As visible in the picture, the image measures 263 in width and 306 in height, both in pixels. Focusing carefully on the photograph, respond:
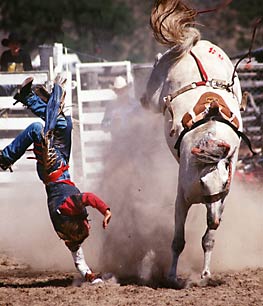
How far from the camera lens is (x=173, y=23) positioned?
7.21 meters

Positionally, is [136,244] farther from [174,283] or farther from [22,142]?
[22,142]

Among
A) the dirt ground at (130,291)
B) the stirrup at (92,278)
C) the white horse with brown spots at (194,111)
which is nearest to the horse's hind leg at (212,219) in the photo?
the white horse with brown spots at (194,111)

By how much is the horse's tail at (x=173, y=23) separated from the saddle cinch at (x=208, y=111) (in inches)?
41.4

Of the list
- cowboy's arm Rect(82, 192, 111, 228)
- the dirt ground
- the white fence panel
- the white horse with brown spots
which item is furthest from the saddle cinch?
the white fence panel

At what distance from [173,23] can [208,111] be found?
140 cm

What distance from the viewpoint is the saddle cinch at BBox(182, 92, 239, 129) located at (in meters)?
6.07

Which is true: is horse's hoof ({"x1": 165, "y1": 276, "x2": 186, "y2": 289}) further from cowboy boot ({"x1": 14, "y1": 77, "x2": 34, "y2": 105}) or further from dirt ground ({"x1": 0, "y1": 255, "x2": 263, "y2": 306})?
cowboy boot ({"x1": 14, "y1": 77, "x2": 34, "y2": 105})

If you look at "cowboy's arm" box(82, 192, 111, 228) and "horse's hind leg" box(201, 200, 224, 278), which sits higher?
"cowboy's arm" box(82, 192, 111, 228)

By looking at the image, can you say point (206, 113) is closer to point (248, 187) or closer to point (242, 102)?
point (242, 102)

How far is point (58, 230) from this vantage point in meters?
6.09

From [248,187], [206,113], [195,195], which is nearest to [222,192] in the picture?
[195,195]

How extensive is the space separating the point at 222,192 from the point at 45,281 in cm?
160

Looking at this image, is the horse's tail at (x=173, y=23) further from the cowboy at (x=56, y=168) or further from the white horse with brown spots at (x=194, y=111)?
the cowboy at (x=56, y=168)

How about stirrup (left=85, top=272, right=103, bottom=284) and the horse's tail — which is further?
the horse's tail
